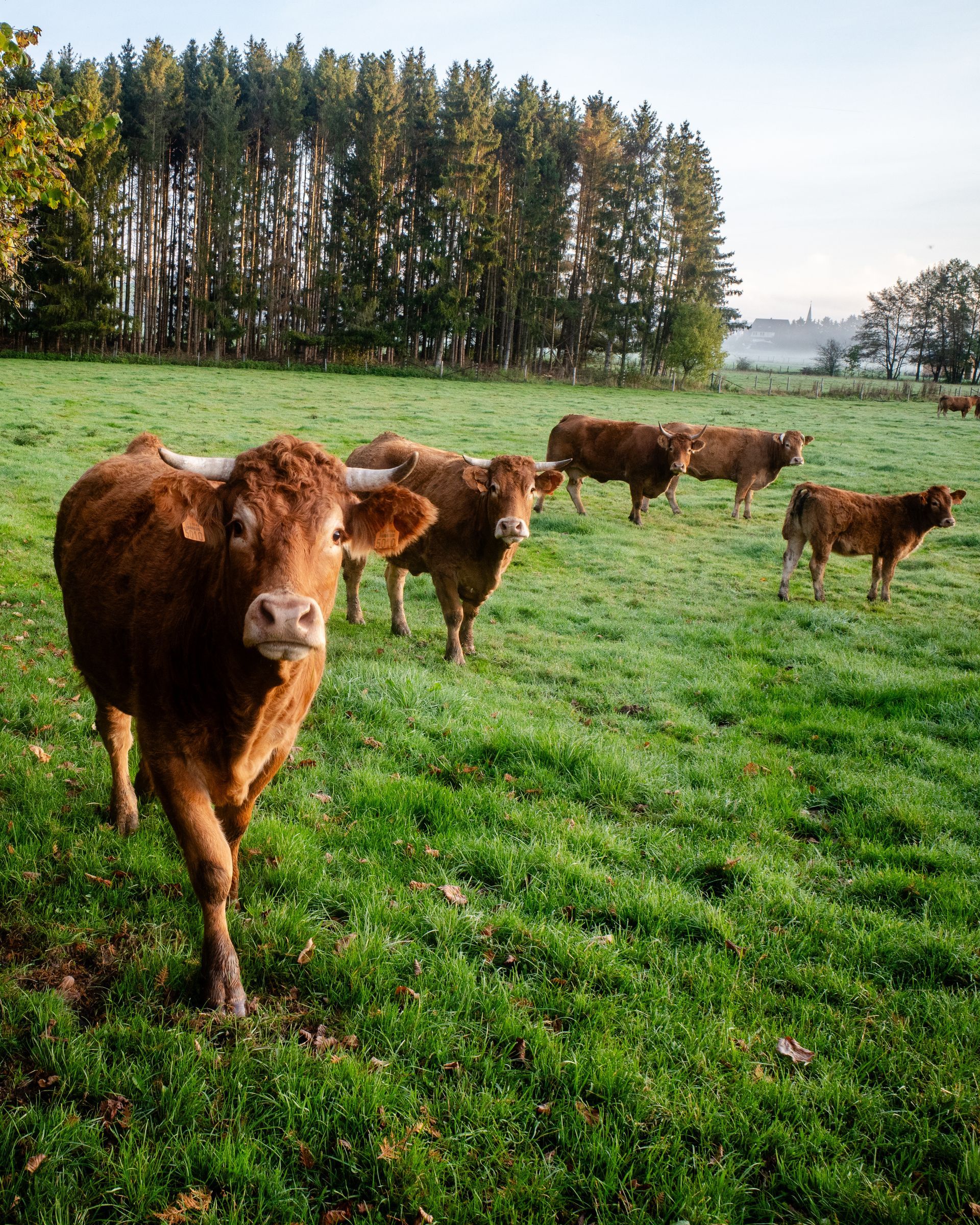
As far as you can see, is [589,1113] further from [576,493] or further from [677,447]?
[576,493]

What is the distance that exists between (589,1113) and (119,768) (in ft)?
9.25

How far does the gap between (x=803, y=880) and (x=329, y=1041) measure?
2.62 m

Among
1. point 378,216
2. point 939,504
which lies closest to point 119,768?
point 939,504

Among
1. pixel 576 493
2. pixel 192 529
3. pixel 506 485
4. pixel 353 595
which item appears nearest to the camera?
pixel 192 529

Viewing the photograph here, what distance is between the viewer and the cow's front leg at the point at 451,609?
7.46 meters

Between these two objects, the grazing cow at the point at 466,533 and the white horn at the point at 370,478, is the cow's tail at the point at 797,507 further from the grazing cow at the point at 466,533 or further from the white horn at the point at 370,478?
the white horn at the point at 370,478

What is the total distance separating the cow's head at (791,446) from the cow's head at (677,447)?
8.98 feet

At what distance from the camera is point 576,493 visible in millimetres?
15562

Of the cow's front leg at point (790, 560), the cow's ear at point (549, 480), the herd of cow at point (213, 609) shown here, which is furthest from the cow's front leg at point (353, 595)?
the cow's front leg at point (790, 560)

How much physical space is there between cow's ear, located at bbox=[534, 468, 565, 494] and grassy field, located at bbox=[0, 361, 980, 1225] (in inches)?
75.0

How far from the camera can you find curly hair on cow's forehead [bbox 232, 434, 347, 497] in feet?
9.07

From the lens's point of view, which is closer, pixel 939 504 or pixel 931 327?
pixel 939 504

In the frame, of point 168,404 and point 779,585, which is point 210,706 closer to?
point 779,585

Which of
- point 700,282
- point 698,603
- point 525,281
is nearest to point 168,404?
point 698,603
